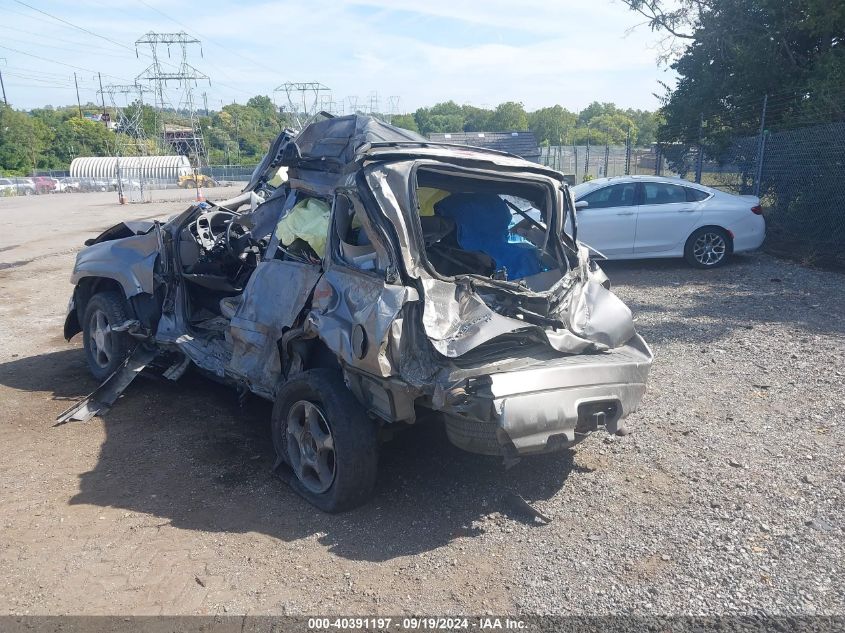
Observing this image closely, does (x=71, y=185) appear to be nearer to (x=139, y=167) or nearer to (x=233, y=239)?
(x=139, y=167)

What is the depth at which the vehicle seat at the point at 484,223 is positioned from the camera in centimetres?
509

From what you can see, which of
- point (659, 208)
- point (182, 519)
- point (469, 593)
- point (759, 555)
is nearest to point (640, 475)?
point (759, 555)

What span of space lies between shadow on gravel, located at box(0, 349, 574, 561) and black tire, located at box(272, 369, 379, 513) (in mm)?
122

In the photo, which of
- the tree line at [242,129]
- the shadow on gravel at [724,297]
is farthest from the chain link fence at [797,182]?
the tree line at [242,129]

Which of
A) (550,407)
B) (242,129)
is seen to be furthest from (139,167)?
(242,129)

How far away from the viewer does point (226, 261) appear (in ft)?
20.1

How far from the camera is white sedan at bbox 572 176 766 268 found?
11.4 m

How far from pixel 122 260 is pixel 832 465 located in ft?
19.4

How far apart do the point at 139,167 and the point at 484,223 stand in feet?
173

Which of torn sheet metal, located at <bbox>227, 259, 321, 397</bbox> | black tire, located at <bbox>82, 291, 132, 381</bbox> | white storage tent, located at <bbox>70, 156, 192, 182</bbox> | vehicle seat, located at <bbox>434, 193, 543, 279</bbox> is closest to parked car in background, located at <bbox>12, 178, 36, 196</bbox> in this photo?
white storage tent, located at <bbox>70, 156, 192, 182</bbox>

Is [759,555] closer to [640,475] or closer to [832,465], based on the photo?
[640,475]

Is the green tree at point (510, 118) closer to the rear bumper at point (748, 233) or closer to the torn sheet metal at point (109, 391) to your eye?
the rear bumper at point (748, 233)

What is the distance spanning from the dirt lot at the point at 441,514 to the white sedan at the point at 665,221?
5069 millimetres

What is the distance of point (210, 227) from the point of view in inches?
248
